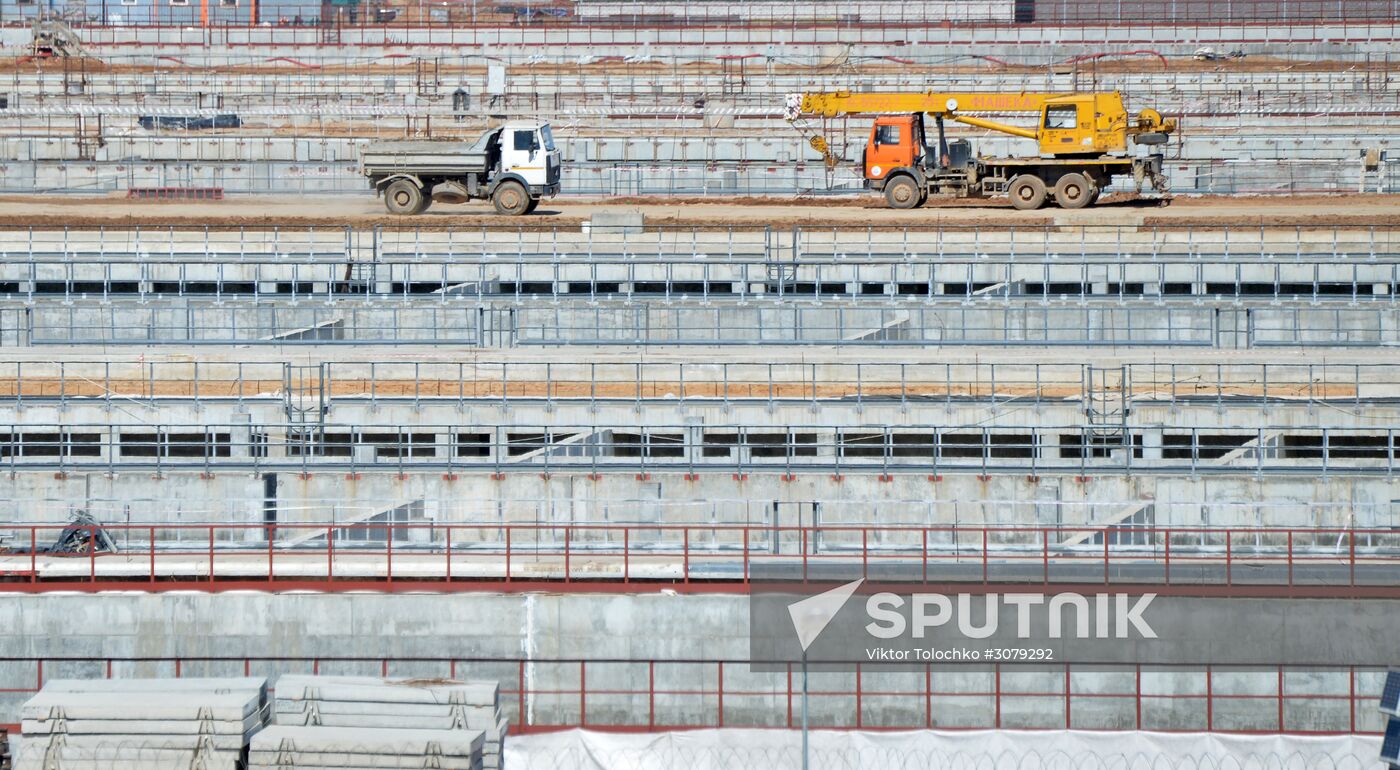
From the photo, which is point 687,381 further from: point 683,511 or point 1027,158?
point 1027,158

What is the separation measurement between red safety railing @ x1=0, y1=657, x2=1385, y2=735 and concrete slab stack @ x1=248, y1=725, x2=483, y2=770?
4399mm

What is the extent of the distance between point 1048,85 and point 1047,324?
29288 mm

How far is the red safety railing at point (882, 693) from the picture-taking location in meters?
22.4

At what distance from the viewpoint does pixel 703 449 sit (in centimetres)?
3134

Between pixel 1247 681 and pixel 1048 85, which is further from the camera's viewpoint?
pixel 1048 85

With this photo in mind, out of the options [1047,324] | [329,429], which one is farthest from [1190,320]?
[329,429]

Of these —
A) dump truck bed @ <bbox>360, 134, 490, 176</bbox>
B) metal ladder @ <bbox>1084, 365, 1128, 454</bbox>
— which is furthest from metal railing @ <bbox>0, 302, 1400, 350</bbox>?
dump truck bed @ <bbox>360, 134, 490, 176</bbox>

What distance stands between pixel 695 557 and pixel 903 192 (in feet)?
81.5

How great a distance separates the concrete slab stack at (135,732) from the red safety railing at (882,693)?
407 centimetres

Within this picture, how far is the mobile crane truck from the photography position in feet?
157

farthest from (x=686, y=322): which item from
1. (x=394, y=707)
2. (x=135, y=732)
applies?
(x=135, y=732)

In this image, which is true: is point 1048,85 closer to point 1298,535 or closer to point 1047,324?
point 1047,324

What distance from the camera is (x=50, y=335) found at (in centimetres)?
3819

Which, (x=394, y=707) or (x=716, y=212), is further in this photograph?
(x=716, y=212)
